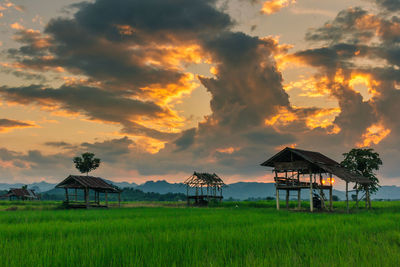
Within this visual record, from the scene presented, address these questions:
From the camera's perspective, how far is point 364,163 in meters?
33.8

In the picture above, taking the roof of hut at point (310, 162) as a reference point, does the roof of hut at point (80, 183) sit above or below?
below

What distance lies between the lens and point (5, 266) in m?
5.26

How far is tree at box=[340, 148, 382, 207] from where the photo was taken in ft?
110

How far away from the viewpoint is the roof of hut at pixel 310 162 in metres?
28.5

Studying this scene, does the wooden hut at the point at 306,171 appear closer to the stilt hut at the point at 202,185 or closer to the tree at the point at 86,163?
the stilt hut at the point at 202,185

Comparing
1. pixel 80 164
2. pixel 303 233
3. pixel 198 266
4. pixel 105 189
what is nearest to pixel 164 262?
pixel 198 266

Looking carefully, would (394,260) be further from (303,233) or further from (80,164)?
(80,164)

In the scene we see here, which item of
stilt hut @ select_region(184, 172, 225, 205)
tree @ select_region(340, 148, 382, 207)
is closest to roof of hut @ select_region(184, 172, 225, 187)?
stilt hut @ select_region(184, 172, 225, 205)

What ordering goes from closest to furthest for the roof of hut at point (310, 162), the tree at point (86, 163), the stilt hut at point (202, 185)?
1. the roof of hut at point (310, 162)
2. the stilt hut at point (202, 185)
3. the tree at point (86, 163)

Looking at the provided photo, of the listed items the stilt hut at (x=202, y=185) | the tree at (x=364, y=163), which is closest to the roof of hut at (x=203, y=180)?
the stilt hut at (x=202, y=185)

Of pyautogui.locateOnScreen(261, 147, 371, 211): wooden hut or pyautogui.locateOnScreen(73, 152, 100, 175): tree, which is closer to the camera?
pyautogui.locateOnScreen(261, 147, 371, 211): wooden hut

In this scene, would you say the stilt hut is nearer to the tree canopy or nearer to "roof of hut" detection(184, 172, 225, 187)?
"roof of hut" detection(184, 172, 225, 187)

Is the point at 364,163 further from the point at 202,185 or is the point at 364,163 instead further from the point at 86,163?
the point at 86,163

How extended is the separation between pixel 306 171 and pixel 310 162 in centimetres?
384
